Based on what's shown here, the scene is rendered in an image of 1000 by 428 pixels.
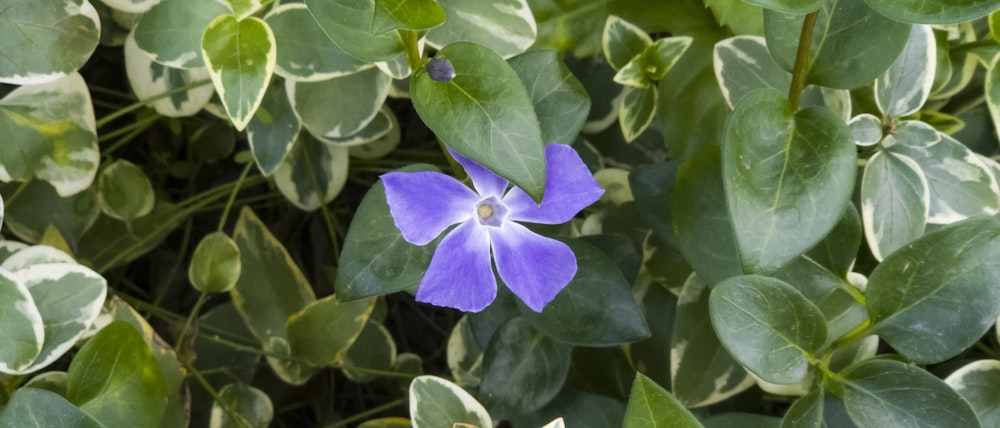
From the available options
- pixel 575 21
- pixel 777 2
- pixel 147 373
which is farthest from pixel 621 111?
pixel 147 373

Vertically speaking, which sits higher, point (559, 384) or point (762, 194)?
point (762, 194)

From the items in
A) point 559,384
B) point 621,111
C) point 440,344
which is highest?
point 621,111

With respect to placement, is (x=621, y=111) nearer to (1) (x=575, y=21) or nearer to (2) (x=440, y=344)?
(1) (x=575, y=21)

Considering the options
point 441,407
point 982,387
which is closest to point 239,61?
point 441,407

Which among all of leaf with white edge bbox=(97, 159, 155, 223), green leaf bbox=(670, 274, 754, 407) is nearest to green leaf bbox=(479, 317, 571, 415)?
green leaf bbox=(670, 274, 754, 407)

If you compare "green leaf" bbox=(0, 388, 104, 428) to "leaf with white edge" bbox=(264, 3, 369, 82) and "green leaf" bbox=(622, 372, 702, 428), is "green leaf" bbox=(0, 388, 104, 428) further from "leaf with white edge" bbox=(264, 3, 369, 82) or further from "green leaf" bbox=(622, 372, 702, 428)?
"green leaf" bbox=(622, 372, 702, 428)

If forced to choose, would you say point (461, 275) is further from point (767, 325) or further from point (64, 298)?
point (64, 298)

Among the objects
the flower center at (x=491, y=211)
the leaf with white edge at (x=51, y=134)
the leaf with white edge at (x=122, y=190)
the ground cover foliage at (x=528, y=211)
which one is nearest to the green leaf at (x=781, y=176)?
the ground cover foliage at (x=528, y=211)
